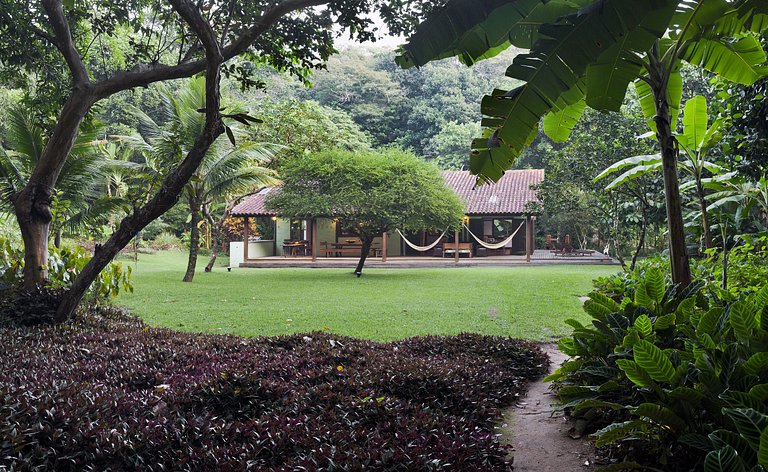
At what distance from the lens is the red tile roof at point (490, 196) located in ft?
68.3

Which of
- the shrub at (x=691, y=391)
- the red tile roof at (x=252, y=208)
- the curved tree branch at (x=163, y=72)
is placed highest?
the curved tree branch at (x=163, y=72)

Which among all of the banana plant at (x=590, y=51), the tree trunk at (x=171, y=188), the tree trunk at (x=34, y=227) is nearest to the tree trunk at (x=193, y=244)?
the tree trunk at (x=34, y=227)

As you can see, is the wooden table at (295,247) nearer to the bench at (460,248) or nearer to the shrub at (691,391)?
the bench at (460,248)

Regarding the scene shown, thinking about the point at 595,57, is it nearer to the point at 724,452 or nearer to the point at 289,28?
the point at 724,452

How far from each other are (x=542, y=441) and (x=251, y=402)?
1556 mm

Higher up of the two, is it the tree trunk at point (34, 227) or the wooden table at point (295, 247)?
the tree trunk at point (34, 227)

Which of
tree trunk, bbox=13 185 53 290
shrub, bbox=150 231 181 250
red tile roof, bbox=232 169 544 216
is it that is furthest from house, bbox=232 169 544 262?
tree trunk, bbox=13 185 53 290

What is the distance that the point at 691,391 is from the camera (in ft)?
7.20

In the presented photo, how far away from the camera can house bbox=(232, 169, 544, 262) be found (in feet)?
69.3

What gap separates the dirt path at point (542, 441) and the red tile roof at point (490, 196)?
16.6 metres

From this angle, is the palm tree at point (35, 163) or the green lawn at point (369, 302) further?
the green lawn at point (369, 302)

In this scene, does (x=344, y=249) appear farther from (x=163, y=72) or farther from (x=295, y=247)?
(x=163, y=72)

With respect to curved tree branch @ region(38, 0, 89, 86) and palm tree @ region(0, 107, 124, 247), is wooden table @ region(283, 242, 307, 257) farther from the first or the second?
curved tree branch @ region(38, 0, 89, 86)

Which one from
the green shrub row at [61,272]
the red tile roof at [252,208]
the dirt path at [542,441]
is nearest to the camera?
the dirt path at [542,441]
